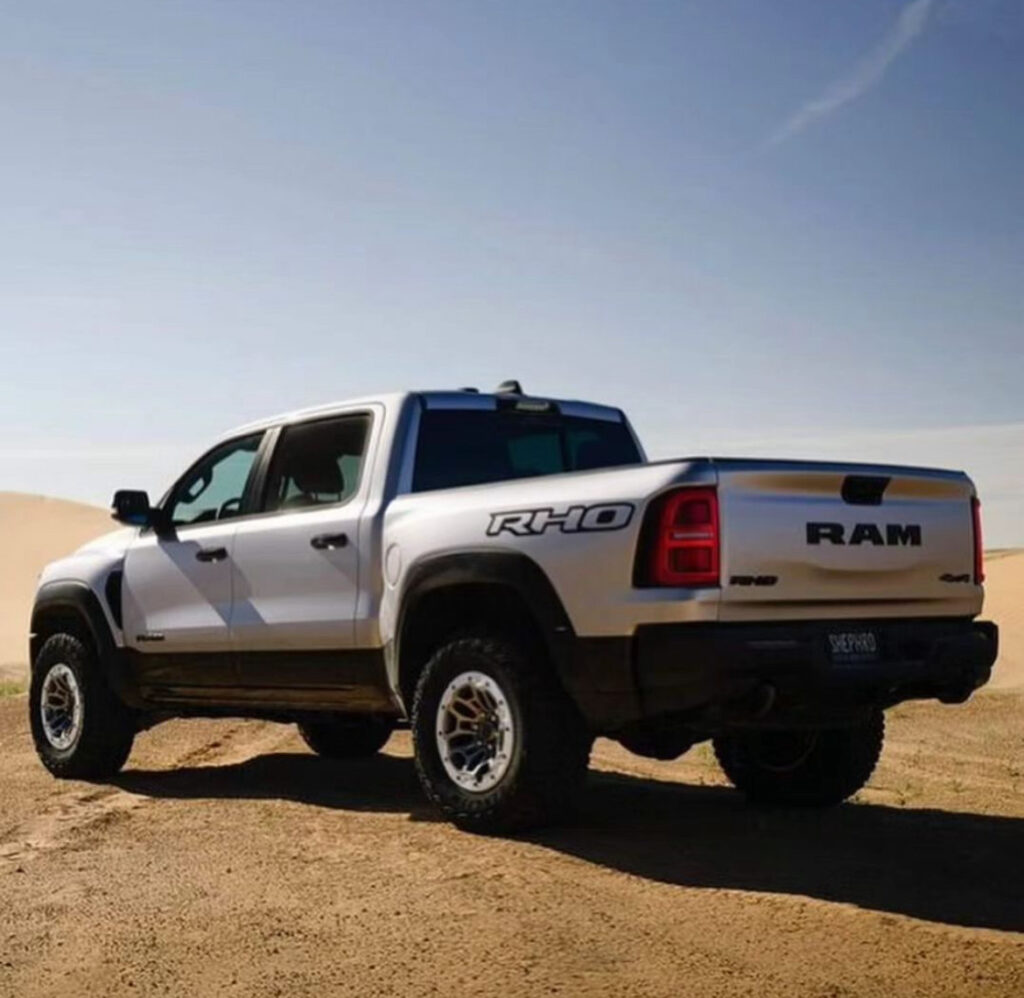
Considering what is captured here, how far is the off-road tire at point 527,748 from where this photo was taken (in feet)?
21.0

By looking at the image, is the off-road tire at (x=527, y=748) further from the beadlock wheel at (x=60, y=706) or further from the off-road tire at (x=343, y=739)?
the off-road tire at (x=343, y=739)

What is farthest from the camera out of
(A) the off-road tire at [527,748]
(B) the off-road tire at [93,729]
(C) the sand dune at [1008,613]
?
(C) the sand dune at [1008,613]

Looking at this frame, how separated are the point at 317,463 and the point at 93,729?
2348 millimetres

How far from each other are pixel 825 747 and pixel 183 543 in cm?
349

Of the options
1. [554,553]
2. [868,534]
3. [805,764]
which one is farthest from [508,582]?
[805,764]

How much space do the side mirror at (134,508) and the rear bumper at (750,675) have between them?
3.46 m

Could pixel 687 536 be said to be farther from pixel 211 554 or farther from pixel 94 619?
pixel 94 619

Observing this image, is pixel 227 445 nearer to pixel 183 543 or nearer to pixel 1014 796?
pixel 183 543

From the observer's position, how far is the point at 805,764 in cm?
788

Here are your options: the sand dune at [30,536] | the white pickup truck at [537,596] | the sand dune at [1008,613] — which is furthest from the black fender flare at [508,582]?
the sand dune at [30,536]

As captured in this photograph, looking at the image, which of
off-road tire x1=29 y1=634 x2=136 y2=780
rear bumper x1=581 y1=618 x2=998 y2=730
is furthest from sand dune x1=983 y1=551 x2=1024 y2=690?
rear bumper x1=581 y1=618 x2=998 y2=730

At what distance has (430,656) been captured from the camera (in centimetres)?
714

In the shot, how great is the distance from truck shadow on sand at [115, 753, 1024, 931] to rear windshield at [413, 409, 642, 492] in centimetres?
162

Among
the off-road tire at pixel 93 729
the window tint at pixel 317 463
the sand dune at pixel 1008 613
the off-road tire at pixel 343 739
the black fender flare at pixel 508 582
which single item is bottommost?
the sand dune at pixel 1008 613
